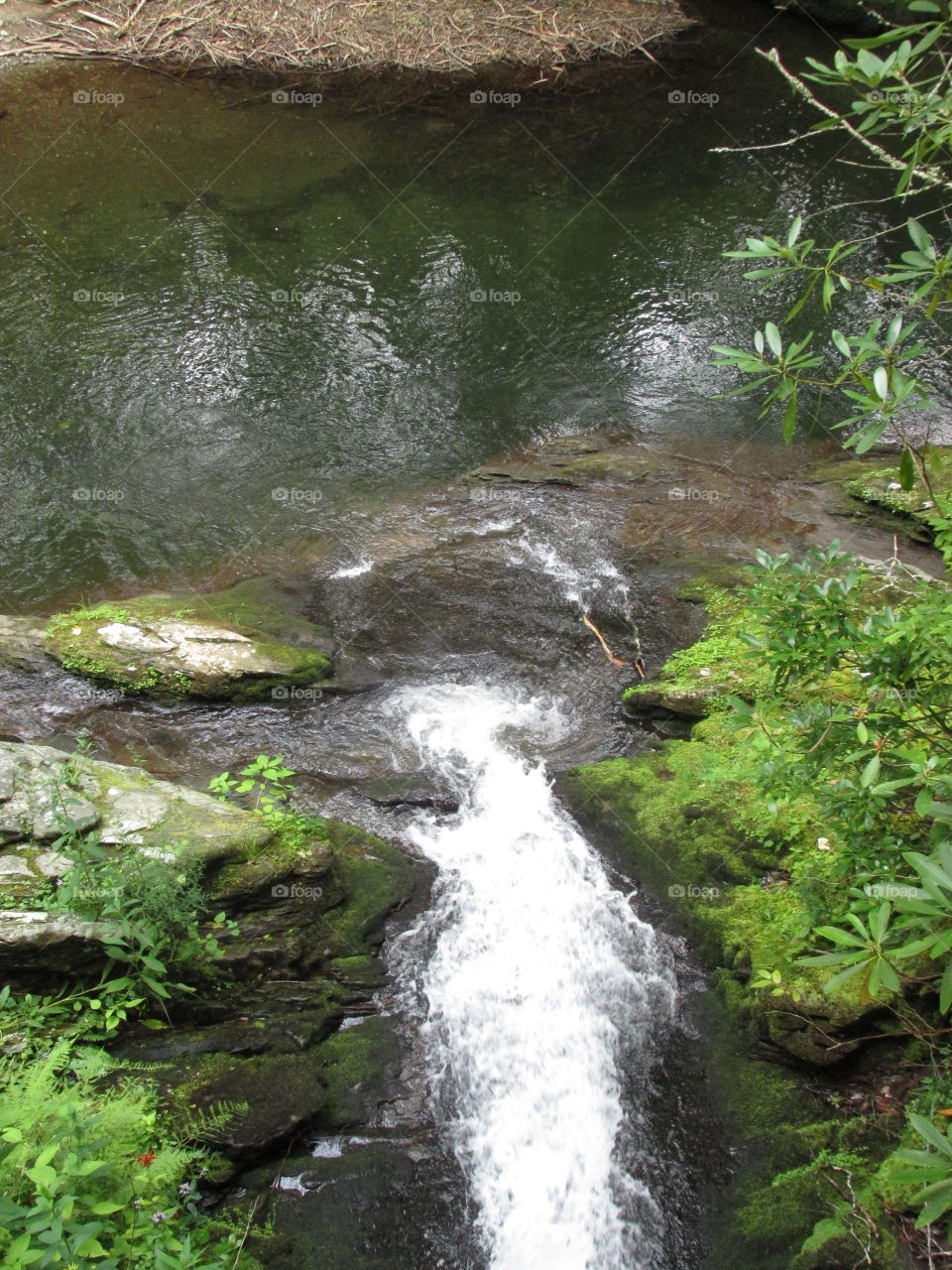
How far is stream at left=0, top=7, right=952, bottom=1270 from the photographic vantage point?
431 centimetres

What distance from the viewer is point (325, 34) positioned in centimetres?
1574

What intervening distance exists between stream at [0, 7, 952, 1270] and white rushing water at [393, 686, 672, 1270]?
0.02 meters

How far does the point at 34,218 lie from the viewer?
11.8m

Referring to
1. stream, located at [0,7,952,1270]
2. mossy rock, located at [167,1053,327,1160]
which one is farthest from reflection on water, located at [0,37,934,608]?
mossy rock, located at [167,1053,327,1160]

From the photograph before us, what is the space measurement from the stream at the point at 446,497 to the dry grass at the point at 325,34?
1.01m

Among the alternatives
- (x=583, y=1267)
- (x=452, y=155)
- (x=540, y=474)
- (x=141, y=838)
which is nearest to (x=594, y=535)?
(x=540, y=474)

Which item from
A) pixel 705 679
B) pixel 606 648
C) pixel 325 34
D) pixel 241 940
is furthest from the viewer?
pixel 325 34

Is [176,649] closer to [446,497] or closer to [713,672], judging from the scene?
[446,497]

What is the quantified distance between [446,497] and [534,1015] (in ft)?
16.2

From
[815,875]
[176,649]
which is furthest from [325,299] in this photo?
[815,875]

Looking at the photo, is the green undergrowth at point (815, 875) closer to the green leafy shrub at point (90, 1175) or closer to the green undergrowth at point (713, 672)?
the green undergrowth at point (713, 672)

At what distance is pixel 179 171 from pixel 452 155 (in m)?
4.05

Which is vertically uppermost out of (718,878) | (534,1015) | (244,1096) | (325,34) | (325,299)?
(325,34)

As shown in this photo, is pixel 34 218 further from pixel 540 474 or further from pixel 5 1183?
pixel 5 1183
